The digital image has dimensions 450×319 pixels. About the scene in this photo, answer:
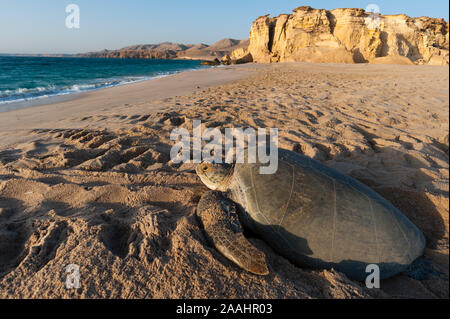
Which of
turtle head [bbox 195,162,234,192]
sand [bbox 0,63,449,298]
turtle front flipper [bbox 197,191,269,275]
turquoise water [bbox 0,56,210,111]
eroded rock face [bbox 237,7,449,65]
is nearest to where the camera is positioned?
sand [bbox 0,63,449,298]

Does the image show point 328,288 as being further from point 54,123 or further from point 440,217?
point 54,123

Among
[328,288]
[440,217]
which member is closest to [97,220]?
[328,288]

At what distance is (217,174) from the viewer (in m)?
2.16

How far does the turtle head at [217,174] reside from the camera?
214 centimetres

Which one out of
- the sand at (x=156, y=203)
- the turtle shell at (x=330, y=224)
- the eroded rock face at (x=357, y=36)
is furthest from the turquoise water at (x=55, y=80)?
the eroded rock face at (x=357, y=36)

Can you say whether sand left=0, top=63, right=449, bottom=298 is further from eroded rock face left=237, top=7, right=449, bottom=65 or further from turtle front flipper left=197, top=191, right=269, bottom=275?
eroded rock face left=237, top=7, right=449, bottom=65

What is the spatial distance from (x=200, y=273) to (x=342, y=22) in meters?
31.1

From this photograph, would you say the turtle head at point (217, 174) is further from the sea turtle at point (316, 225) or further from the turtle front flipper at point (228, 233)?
the sea turtle at point (316, 225)

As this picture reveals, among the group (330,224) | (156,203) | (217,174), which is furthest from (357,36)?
(156,203)

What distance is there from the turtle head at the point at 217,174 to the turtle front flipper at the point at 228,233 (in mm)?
128

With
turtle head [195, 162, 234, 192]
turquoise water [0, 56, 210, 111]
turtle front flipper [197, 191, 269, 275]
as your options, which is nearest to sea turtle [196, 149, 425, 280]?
turtle front flipper [197, 191, 269, 275]

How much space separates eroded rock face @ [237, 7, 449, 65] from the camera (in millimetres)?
22781

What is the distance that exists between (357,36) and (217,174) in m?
29.7
